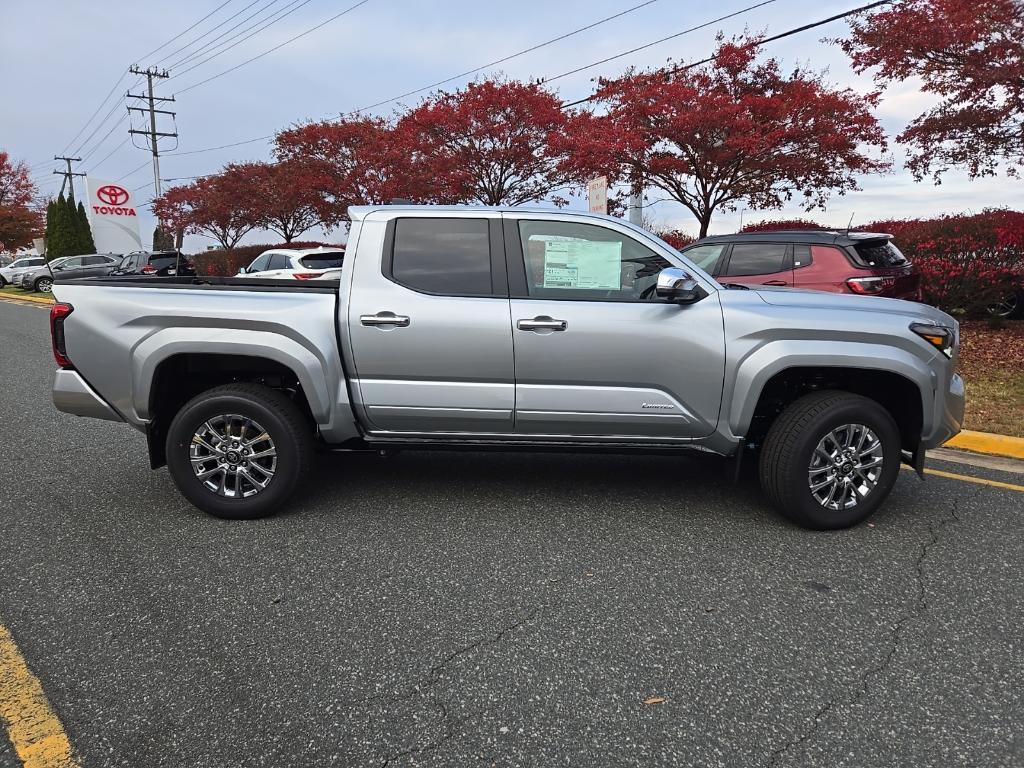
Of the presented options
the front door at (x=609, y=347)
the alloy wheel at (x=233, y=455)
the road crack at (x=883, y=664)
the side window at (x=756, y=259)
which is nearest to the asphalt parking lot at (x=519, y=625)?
the road crack at (x=883, y=664)

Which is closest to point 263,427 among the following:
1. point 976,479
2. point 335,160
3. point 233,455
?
point 233,455

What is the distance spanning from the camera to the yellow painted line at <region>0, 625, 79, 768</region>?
2.18 m

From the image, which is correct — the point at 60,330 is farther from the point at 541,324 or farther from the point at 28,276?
the point at 28,276

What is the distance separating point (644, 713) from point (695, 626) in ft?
2.13

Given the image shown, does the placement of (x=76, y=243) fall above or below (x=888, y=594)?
above

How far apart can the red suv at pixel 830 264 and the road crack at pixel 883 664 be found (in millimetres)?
4187

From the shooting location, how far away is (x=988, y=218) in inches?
405

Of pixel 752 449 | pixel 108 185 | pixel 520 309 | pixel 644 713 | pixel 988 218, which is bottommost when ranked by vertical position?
pixel 644 713

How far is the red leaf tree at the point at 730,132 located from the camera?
1328cm

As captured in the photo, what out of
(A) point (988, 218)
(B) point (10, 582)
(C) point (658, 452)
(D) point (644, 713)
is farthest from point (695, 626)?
(A) point (988, 218)

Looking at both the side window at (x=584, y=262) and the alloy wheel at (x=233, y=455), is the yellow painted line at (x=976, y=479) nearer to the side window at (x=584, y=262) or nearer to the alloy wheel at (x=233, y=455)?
the side window at (x=584, y=262)

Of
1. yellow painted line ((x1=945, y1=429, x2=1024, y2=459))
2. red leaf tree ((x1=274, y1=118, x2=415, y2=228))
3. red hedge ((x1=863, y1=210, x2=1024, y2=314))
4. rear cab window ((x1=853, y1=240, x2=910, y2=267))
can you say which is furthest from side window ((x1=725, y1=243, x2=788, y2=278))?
red leaf tree ((x1=274, y1=118, x2=415, y2=228))

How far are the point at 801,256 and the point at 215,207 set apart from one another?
32357mm

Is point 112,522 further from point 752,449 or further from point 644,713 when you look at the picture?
point 752,449
